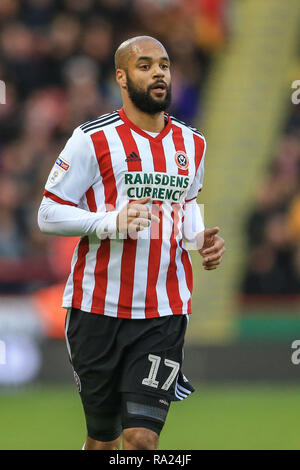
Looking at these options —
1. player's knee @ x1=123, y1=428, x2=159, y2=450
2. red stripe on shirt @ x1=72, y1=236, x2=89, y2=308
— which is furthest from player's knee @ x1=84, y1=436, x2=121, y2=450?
red stripe on shirt @ x1=72, y1=236, x2=89, y2=308

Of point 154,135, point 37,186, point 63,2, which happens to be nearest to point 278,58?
point 63,2

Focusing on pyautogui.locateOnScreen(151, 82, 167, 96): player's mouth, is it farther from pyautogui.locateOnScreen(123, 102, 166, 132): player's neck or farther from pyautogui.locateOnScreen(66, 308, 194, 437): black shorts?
pyautogui.locateOnScreen(66, 308, 194, 437): black shorts

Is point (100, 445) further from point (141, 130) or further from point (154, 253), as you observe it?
point (141, 130)

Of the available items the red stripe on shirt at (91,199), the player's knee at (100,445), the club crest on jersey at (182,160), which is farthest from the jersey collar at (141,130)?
the player's knee at (100,445)

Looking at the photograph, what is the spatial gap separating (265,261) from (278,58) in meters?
3.38

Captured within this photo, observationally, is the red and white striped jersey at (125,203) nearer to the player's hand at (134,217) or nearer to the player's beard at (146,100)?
the player's beard at (146,100)

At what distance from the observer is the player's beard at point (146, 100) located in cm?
532

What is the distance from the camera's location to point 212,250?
17.9ft

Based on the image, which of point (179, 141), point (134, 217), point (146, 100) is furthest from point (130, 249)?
point (146, 100)

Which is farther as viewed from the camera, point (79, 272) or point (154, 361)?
point (79, 272)

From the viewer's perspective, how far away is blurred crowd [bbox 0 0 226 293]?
1117cm

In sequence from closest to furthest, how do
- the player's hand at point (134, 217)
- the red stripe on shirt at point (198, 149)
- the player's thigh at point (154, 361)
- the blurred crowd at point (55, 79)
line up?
the player's hand at point (134, 217) → the player's thigh at point (154, 361) → the red stripe on shirt at point (198, 149) → the blurred crowd at point (55, 79)

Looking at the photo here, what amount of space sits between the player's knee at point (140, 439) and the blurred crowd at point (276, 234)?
6.59 m

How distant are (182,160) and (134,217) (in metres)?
0.59
